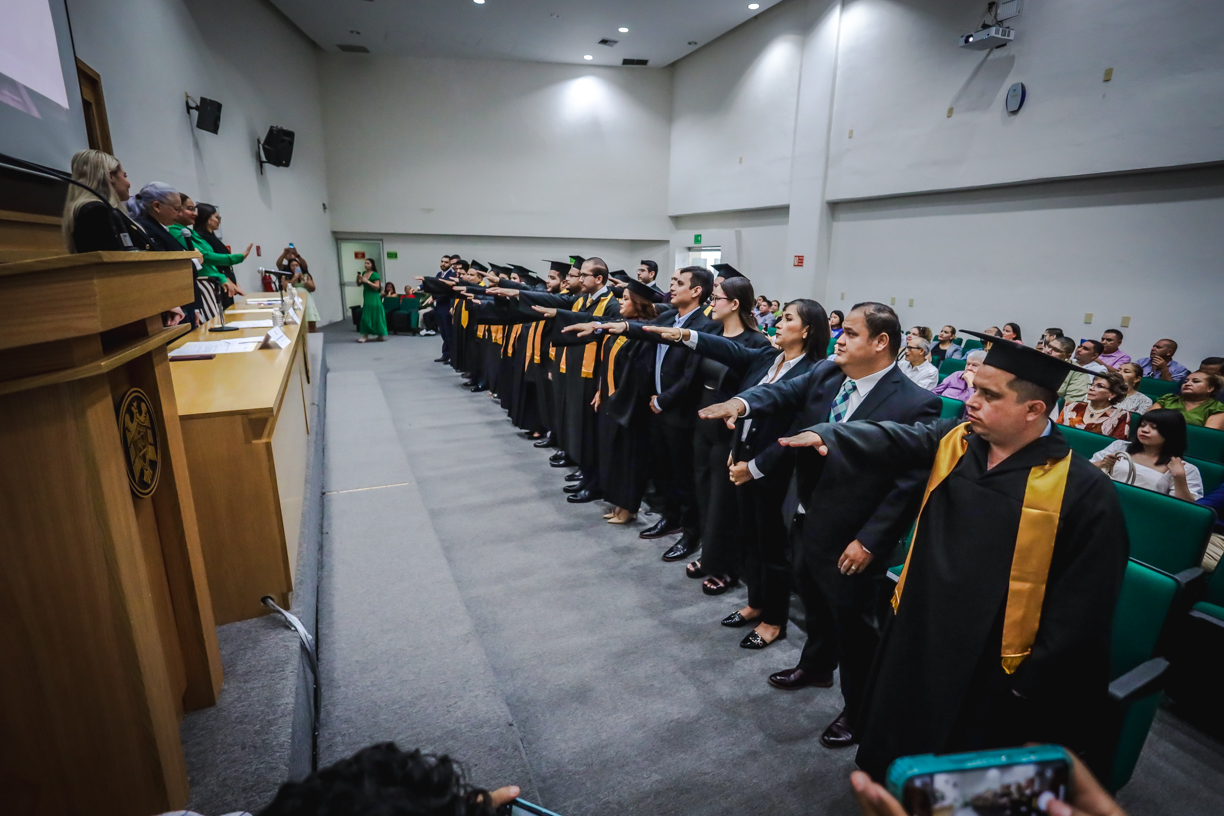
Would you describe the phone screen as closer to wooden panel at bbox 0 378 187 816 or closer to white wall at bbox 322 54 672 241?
wooden panel at bbox 0 378 187 816

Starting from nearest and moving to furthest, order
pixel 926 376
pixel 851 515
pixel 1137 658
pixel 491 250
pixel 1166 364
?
pixel 1137 658
pixel 851 515
pixel 926 376
pixel 1166 364
pixel 491 250

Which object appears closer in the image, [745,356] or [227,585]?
[227,585]

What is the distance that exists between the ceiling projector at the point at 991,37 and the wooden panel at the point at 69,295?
9.12m

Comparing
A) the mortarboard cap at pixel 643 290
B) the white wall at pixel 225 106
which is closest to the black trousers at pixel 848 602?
A: the mortarboard cap at pixel 643 290

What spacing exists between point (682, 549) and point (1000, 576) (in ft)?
6.99

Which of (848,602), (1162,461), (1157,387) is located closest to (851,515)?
(848,602)

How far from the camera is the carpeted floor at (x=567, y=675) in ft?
6.24

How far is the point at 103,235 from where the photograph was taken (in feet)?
4.70

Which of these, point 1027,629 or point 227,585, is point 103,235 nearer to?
point 227,585

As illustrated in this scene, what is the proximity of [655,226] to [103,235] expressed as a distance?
1499 centimetres

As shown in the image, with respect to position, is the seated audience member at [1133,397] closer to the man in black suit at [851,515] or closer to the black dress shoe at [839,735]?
the man in black suit at [851,515]

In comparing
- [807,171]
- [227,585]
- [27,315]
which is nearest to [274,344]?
[227,585]

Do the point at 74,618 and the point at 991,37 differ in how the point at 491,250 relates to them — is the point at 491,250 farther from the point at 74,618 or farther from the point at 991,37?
the point at 74,618

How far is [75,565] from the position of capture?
2.78 feet
